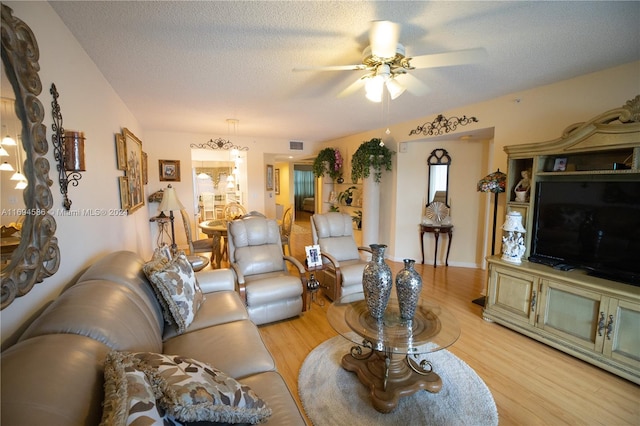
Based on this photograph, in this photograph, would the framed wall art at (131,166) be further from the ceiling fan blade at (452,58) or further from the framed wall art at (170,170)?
the ceiling fan blade at (452,58)

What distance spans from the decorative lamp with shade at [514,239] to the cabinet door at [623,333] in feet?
2.39

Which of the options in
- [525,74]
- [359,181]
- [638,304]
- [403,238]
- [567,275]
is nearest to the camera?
[638,304]

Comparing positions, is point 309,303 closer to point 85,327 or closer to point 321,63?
point 85,327

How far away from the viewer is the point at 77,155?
1542 mm

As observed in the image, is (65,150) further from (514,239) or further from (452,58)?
(514,239)

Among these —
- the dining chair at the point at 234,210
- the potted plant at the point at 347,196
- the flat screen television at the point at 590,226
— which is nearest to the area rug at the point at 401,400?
the flat screen television at the point at 590,226

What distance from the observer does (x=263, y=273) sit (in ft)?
9.87

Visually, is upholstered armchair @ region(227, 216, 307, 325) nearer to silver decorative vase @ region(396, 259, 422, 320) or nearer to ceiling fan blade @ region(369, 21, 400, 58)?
silver decorative vase @ region(396, 259, 422, 320)

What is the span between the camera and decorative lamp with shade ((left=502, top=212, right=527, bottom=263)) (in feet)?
8.53

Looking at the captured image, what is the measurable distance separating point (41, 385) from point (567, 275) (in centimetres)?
318

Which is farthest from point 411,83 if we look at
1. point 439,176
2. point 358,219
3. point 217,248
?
point 358,219

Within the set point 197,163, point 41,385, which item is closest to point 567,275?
point 41,385

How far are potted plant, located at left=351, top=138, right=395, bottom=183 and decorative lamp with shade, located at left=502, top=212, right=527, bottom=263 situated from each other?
237cm

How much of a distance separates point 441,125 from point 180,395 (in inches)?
166
